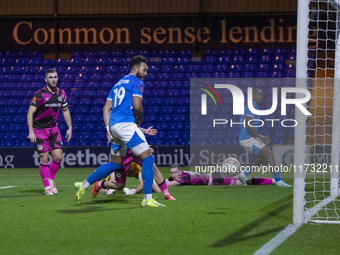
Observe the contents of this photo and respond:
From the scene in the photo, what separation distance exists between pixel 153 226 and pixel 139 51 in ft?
56.1

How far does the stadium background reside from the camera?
809 inches

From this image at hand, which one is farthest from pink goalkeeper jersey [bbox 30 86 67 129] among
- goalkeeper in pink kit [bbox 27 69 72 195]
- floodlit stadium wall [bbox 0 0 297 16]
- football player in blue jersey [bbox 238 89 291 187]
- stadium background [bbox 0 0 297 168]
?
floodlit stadium wall [bbox 0 0 297 16]

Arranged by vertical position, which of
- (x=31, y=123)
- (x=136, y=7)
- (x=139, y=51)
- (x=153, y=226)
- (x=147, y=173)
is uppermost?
(x=136, y=7)

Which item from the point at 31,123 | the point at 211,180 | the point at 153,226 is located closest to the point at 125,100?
the point at 153,226

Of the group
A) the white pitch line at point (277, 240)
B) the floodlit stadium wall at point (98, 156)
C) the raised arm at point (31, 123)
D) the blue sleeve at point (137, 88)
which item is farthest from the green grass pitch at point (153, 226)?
the floodlit stadium wall at point (98, 156)

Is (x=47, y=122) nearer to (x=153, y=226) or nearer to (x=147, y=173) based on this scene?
(x=147, y=173)

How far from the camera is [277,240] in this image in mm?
5223

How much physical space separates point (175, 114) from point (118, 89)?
12866mm

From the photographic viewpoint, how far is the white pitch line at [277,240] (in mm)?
4727

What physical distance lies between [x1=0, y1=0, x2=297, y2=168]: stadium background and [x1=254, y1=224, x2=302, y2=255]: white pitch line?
43.9 feet

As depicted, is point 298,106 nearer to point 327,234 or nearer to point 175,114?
point 327,234

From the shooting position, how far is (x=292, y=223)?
20.6ft

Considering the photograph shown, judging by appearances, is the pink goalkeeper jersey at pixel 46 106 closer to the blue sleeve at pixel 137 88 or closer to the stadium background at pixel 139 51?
the blue sleeve at pixel 137 88

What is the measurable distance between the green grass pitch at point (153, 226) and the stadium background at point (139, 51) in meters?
10.9
